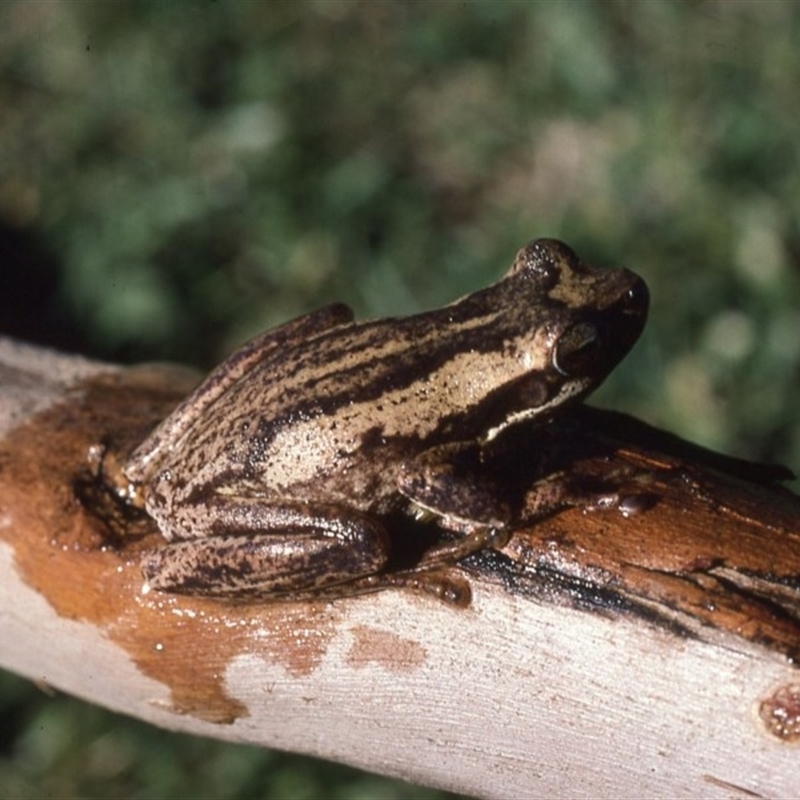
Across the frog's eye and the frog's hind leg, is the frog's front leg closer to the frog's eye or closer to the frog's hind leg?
the frog's hind leg

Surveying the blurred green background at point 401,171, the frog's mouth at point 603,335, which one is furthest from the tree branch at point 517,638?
the blurred green background at point 401,171

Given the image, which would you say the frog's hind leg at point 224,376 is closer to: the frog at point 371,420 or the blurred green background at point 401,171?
the frog at point 371,420

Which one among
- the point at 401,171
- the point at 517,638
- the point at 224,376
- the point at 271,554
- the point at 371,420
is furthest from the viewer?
the point at 401,171

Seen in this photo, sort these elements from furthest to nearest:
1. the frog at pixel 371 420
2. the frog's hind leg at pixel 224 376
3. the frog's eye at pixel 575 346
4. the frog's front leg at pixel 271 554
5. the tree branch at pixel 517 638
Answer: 1. the frog's hind leg at pixel 224 376
2. the frog's eye at pixel 575 346
3. the frog at pixel 371 420
4. the frog's front leg at pixel 271 554
5. the tree branch at pixel 517 638

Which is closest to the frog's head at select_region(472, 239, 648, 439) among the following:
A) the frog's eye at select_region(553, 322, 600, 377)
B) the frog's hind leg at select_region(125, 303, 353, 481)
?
the frog's eye at select_region(553, 322, 600, 377)

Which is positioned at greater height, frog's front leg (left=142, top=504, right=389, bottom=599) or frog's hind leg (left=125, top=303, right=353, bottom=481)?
frog's hind leg (left=125, top=303, right=353, bottom=481)

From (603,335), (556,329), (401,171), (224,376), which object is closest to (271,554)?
(224,376)

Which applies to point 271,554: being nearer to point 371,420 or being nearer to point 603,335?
point 371,420
